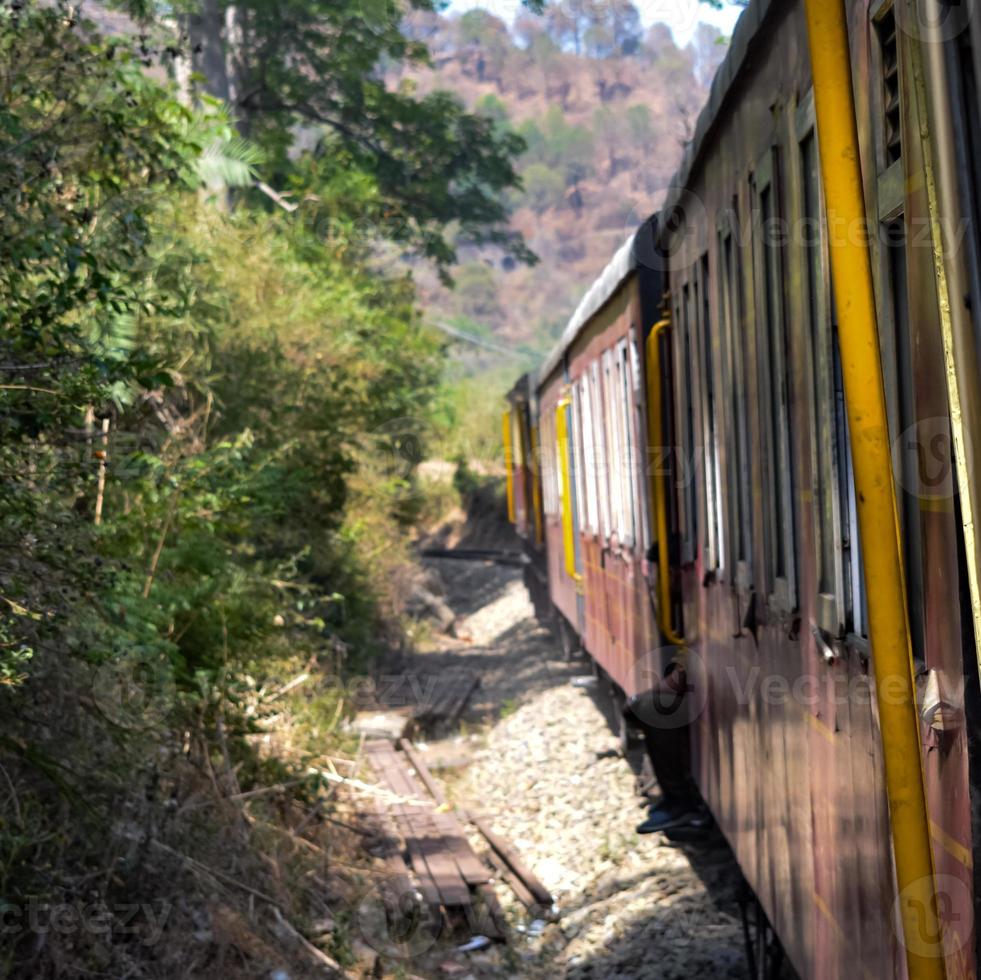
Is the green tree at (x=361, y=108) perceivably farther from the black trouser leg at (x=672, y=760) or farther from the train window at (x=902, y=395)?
the train window at (x=902, y=395)

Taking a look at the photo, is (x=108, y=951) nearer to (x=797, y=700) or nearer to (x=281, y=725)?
(x=797, y=700)

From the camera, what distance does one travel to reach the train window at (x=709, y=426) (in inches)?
217

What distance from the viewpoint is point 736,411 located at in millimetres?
4867

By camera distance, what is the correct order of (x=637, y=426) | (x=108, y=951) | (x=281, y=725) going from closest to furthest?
(x=108, y=951) < (x=637, y=426) < (x=281, y=725)

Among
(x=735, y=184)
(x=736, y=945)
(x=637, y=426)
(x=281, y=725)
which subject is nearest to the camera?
(x=735, y=184)

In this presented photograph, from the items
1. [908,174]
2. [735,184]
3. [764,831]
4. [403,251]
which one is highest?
[403,251]

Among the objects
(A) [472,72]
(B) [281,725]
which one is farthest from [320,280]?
(A) [472,72]

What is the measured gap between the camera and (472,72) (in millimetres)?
187250

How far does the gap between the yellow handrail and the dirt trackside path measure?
132 cm

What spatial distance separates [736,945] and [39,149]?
4625 mm

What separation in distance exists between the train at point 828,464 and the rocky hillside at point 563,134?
121988mm

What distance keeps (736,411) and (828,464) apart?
1.58 m

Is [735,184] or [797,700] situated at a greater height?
[735,184]

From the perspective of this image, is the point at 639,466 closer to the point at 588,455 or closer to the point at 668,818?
the point at 668,818
